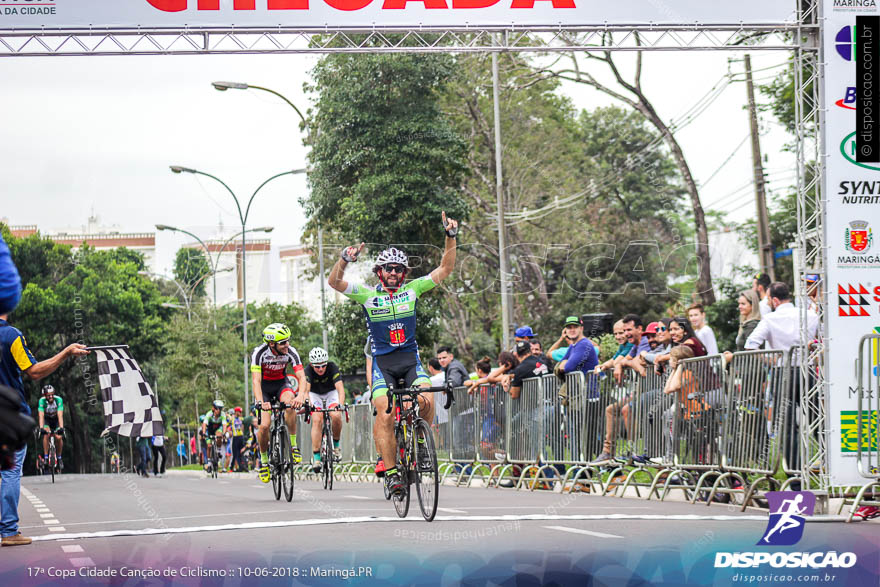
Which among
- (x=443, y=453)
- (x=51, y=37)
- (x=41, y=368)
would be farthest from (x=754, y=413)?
(x=443, y=453)

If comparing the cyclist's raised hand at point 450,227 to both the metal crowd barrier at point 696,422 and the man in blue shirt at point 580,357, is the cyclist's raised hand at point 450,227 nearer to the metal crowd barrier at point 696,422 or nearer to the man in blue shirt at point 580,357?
the metal crowd barrier at point 696,422

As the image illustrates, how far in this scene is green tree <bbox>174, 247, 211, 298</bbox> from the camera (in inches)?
2654

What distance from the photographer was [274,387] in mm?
14805

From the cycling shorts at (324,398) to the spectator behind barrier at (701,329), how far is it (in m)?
5.05

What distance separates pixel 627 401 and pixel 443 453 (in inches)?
259

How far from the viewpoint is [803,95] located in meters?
11.4

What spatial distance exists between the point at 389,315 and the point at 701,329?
568 centimetres

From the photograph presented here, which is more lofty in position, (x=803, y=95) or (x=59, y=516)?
(x=803, y=95)

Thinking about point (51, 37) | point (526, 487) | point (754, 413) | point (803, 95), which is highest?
point (51, 37)

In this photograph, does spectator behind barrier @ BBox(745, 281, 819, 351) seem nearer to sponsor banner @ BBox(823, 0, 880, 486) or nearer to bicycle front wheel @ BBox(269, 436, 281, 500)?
sponsor banner @ BBox(823, 0, 880, 486)

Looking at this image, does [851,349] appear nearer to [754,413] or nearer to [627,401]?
[754,413]

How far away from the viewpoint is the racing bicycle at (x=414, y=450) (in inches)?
384

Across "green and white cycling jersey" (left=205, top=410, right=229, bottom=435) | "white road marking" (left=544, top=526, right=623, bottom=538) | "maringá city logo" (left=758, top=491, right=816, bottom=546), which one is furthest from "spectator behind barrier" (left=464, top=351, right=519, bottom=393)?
"green and white cycling jersey" (left=205, top=410, right=229, bottom=435)

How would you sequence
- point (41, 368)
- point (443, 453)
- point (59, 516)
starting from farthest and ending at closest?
point (443, 453) < point (59, 516) < point (41, 368)
